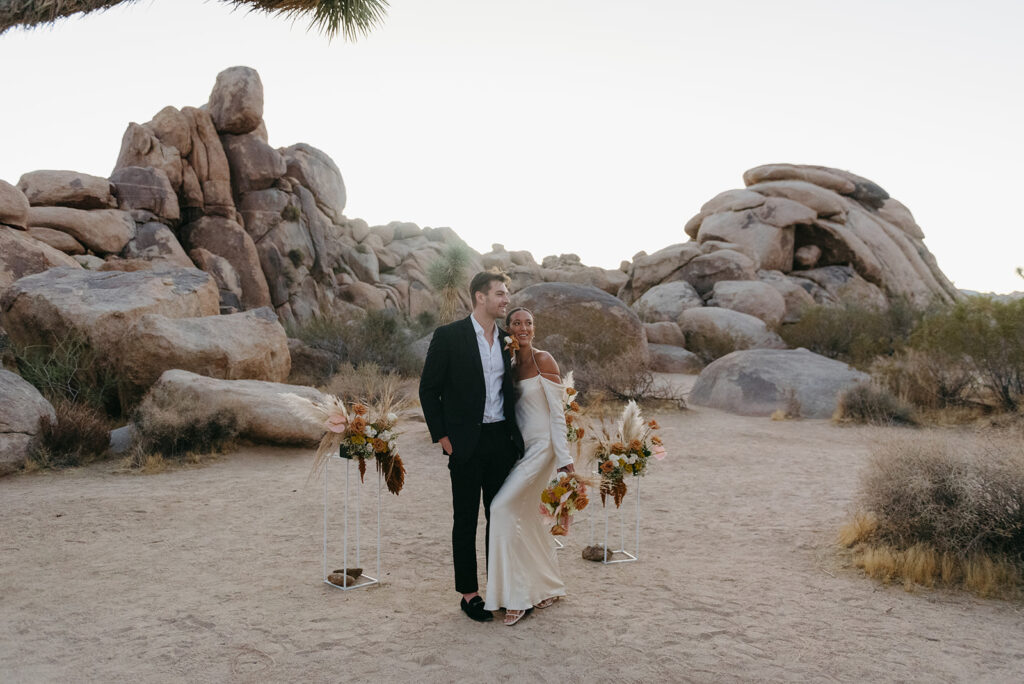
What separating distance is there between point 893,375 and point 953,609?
9037 millimetres

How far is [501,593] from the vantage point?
4.38 m

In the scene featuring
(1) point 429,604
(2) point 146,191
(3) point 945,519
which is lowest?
(1) point 429,604

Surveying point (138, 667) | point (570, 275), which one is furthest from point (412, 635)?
point (570, 275)

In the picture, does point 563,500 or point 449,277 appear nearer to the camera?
point 563,500

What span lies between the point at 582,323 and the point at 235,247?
15.3m

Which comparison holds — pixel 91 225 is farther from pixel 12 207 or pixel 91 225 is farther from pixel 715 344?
pixel 715 344

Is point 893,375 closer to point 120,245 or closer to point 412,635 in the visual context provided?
point 412,635

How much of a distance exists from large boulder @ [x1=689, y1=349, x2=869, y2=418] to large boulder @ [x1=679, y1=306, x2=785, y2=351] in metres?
5.94

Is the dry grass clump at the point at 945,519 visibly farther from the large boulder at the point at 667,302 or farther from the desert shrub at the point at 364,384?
the large boulder at the point at 667,302

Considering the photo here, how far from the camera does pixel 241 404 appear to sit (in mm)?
9859

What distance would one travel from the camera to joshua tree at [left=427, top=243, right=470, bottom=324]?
23891 mm

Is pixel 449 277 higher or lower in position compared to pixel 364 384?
higher

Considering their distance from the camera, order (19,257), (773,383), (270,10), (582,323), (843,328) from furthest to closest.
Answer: (843,328) < (19,257) < (582,323) < (773,383) < (270,10)

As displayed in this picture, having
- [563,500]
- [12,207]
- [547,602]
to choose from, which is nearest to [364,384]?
[547,602]
